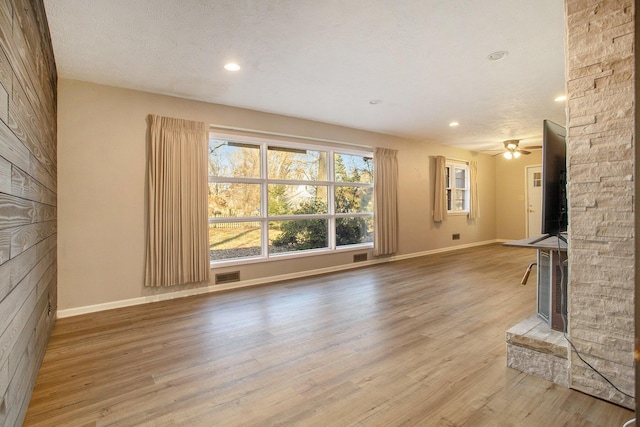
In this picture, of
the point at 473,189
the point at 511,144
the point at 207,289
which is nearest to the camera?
the point at 207,289

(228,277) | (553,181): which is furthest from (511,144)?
(228,277)

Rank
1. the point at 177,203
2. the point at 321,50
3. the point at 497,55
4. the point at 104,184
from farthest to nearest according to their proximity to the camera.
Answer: the point at 177,203 < the point at 104,184 < the point at 497,55 < the point at 321,50

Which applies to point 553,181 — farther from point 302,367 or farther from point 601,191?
point 302,367

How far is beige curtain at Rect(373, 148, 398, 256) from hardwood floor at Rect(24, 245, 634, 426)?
2213 millimetres

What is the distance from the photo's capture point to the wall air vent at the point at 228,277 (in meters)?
4.21

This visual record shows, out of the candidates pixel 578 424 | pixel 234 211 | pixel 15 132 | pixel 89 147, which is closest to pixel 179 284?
pixel 234 211

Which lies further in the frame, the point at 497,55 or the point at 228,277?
the point at 228,277

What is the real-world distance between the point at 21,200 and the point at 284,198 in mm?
3535

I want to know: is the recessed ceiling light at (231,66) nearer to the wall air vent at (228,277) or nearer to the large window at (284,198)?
the large window at (284,198)

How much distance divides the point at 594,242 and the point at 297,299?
9.29 feet

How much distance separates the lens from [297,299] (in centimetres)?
370

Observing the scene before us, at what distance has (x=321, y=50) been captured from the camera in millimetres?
2754

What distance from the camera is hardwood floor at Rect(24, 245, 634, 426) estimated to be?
161cm

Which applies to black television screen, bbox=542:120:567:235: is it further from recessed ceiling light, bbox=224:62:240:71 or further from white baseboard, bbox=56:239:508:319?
white baseboard, bbox=56:239:508:319
